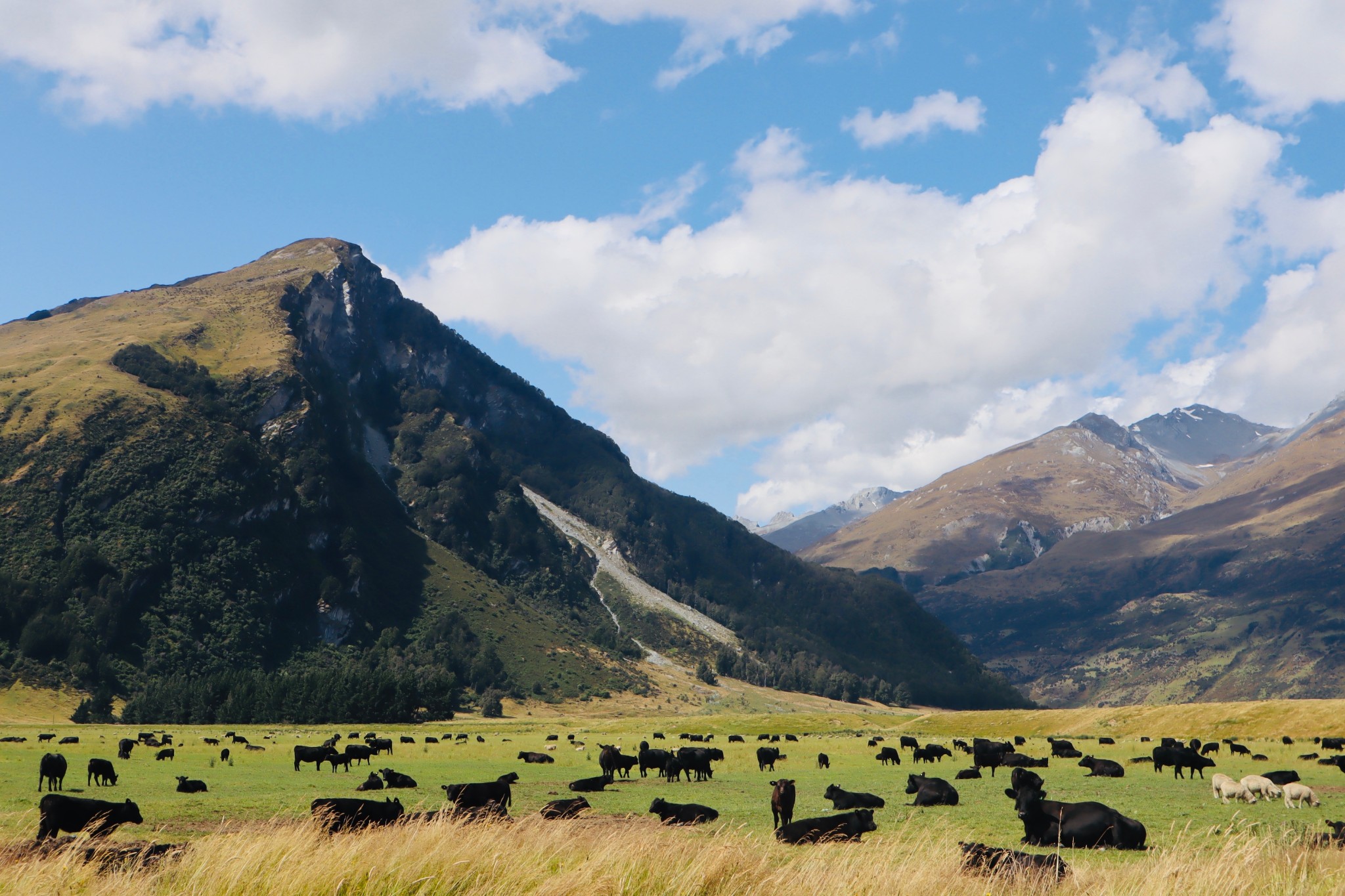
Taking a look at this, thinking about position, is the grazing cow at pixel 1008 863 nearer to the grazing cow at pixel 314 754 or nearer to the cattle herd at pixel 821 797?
the cattle herd at pixel 821 797

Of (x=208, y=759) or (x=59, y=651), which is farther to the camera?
(x=59, y=651)

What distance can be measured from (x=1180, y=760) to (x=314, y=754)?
4232 cm

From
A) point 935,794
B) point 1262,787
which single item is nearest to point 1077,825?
point 935,794

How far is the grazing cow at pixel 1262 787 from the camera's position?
101 feet

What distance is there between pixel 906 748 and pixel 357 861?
64272 mm

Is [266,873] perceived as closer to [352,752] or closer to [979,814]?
[979,814]

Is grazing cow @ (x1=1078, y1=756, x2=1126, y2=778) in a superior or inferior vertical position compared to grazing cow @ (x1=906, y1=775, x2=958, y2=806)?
inferior

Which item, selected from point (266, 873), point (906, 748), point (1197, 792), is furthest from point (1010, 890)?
point (906, 748)

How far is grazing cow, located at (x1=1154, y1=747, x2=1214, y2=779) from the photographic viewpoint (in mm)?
40750

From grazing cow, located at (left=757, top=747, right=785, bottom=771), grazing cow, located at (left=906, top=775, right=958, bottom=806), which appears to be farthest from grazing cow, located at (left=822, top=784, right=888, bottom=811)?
grazing cow, located at (left=757, top=747, right=785, bottom=771)

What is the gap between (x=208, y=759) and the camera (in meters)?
54.3

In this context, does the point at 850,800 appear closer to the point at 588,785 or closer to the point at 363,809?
the point at 588,785

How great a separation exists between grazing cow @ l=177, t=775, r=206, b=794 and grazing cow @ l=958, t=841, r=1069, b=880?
1141 inches

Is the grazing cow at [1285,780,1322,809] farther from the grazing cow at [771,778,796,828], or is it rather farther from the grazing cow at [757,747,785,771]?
the grazing cow at [757,747,785,771]
